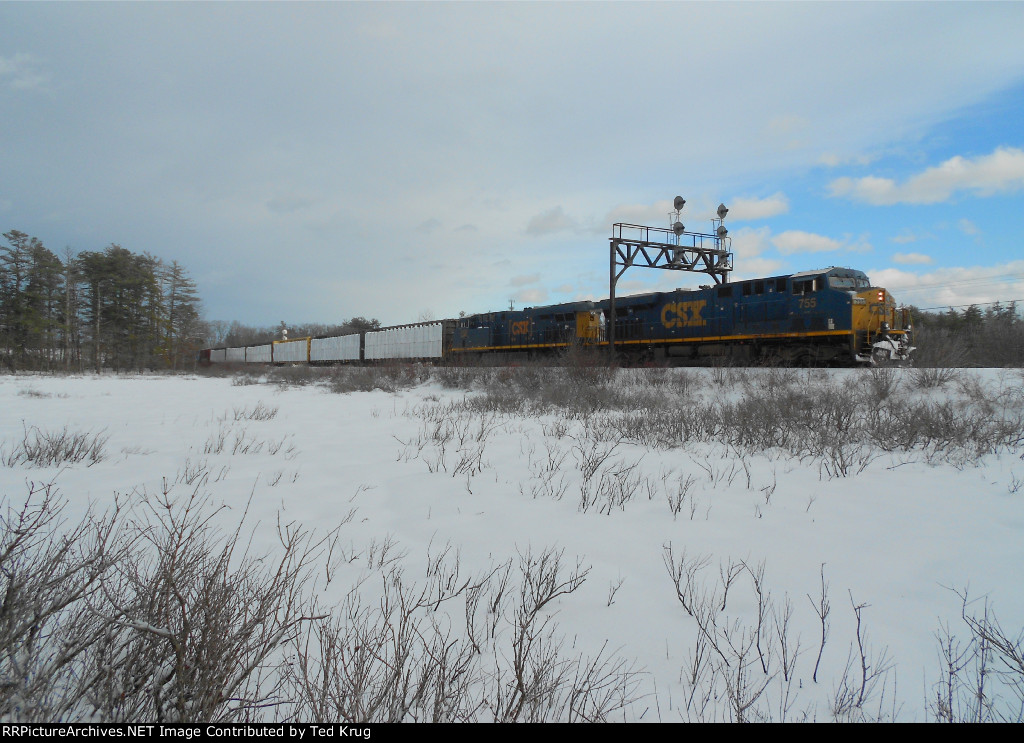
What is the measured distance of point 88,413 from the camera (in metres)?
9.84

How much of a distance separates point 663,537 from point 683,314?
54.8 feet

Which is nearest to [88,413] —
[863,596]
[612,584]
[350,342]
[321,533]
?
[321,533]

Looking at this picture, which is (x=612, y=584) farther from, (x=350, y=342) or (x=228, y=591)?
(x=350, y=342)

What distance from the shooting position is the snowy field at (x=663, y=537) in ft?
6.41

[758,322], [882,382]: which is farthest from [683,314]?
[882,382]

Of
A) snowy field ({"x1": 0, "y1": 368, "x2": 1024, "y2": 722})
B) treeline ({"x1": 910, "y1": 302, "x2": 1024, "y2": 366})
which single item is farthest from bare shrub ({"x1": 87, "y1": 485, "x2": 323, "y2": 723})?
treeline ({"x1": 910, "y1": 302, "x2": 1024, "y2": 366})

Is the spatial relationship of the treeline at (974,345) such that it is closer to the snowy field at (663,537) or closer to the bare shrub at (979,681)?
the snowy field at (663,537)

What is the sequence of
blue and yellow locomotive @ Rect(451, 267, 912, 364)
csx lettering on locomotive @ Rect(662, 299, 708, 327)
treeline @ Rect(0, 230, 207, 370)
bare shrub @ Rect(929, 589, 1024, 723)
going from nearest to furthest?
bare shrub @ Rect(929, 589, 1024, 723)
blue and yellow locomotive @ Rect(451, 267, 912, 364)
csx lettering on locomotive @ Rect(662, 299, 708, 327)
treeline @ Rect(0, 230, 207, 370)

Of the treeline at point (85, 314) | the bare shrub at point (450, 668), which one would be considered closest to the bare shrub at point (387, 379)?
the bare shrub at point (450, 668)

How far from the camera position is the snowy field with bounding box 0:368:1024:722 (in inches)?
76.9

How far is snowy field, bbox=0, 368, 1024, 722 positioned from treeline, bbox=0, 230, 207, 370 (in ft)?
126

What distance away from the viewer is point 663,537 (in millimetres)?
3629

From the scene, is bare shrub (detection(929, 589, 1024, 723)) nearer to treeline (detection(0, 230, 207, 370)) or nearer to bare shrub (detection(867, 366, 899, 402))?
bare shrub (detection(867, 366, 899, 402))

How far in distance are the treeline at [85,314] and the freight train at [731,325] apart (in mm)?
30411
